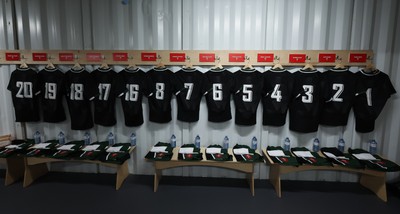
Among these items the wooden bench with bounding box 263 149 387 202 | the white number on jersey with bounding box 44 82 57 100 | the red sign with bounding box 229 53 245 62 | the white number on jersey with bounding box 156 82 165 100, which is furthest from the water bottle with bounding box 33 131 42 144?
the wooden bench with bounding box 263 149 387 202

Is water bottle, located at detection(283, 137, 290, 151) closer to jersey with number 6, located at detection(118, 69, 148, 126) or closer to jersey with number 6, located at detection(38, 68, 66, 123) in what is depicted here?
jersey with number 6, located at detection(118, 69, 148, 126)

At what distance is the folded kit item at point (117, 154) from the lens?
7.97ft

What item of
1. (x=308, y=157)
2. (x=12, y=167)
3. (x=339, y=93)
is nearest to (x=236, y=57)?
(x=339, y=93)

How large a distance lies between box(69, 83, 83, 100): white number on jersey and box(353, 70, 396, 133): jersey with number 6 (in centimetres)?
344

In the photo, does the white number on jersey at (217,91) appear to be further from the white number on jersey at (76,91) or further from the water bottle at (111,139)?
the white number on jersey at (76,91)

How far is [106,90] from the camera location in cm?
272

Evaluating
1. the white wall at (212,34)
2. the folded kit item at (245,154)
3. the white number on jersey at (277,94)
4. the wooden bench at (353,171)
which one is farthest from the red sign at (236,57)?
the wooden bench at (353,171)

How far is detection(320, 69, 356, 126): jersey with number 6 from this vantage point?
2.51 m

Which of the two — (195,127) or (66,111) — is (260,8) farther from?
(66,111)

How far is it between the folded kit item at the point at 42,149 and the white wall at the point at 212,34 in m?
0.25

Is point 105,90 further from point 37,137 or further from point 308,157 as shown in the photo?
point 308,157

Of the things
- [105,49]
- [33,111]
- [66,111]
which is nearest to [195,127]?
[105,49]

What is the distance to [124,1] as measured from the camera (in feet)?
8.65

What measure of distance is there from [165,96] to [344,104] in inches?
A: 85.7
